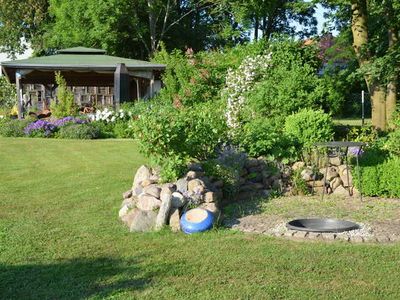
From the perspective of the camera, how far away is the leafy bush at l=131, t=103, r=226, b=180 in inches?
304

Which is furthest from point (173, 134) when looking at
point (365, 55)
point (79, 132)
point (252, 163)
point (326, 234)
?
point (79, 132)

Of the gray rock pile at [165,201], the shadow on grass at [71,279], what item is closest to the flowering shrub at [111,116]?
the gray rock pile at [165,201]

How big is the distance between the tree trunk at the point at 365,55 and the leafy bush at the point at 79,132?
8.94 meters

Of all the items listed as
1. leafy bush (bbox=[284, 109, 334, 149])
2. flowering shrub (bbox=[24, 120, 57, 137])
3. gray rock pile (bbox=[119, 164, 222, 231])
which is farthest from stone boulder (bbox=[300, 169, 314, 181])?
flowering shrub (bbox=[24, 120, 57, 137])

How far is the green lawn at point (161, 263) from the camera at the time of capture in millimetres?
4730

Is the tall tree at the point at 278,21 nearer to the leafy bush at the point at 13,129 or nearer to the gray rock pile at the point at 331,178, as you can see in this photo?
the leafy bush at the point at 13,129

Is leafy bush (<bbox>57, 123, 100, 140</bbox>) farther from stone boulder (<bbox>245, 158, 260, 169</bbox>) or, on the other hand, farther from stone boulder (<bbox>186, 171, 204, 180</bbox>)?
stone boulder (<bbox>186, 171, 204, 180</bbox>)

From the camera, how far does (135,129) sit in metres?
7.87

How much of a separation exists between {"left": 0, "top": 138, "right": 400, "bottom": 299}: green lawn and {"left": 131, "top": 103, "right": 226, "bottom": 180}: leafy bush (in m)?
1.11

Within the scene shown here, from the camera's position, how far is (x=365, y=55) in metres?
12.1

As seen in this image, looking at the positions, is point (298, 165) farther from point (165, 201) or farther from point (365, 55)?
point (365, 55)

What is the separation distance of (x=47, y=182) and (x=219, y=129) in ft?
11.8

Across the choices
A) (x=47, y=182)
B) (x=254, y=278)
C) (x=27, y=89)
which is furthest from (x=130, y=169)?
(x=27, y=89)

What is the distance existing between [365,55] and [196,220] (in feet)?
23.4
